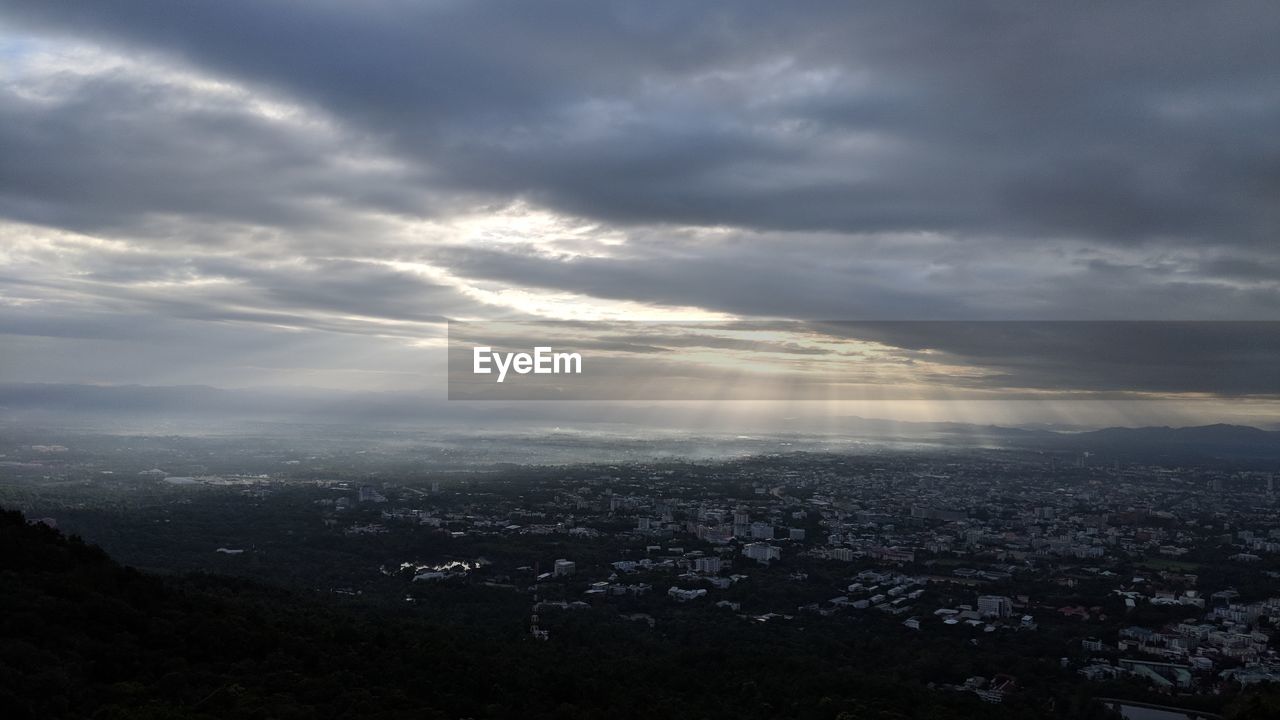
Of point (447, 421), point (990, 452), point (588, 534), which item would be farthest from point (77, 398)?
point (990, 452)

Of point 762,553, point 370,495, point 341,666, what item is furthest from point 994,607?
point 370,495

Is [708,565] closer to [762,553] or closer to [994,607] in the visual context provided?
[762,553]

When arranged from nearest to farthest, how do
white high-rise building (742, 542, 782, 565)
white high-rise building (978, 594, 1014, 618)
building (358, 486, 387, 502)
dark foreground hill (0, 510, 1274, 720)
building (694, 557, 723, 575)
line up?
dark foreground hill (0, 510, 1274, 720) < white high-rise building (978, 594, 1014, 618) < building (694, 557, 723, 575) < white high-rise building (742, 542, 782, 565) < building (358, 486, 387, 502)

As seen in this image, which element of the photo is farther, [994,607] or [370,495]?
[370,495]

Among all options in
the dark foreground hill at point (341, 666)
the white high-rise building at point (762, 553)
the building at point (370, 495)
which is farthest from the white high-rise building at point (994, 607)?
the building at point (370, 495)

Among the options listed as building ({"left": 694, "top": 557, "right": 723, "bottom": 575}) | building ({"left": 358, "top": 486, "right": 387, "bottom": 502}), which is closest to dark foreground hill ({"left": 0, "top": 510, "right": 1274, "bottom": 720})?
building ({"left": 694, "top": 557, "right": 723, "bottom": 575})

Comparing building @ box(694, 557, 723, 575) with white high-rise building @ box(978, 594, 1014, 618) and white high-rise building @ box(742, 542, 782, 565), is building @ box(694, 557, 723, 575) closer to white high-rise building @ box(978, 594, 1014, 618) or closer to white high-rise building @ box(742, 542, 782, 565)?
white high-rise building @ box(742, 542, 782, 565)

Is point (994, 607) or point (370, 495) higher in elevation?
point (370, 495)

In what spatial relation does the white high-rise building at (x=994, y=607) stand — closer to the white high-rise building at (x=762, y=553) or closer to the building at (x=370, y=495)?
the white high-rise building at (x=762, y=553)
